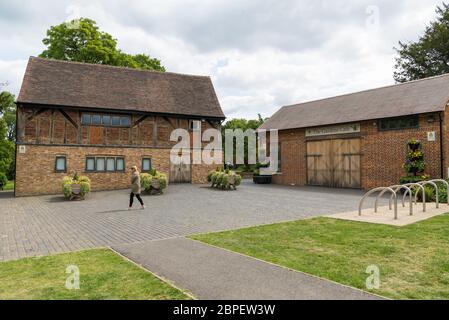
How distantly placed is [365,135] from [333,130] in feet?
7.88

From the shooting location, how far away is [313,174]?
23.0 m

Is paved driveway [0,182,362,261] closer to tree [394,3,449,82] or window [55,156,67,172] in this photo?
window [55,156,67,172]

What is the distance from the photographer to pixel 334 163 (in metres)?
21.6

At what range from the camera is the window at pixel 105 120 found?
20766mm

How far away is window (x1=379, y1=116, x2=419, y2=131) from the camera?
57.1 ft

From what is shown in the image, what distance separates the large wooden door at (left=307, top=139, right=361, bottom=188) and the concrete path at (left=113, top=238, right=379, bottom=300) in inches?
644

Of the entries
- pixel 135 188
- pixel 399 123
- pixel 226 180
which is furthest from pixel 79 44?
pixel 399 123

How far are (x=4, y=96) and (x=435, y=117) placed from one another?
2955cm

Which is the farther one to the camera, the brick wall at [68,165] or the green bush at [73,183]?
the brick wall at [68,165]

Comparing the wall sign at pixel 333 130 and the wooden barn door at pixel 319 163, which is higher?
the wall sign at pixel 333 130

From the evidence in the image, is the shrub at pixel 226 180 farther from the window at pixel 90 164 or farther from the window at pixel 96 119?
the window at pixel 96 119

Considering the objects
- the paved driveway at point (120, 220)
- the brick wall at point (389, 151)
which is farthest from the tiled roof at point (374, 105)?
the paved driveway at point (120, 220)

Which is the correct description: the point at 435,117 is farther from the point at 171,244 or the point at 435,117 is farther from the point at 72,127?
the point at 72,127

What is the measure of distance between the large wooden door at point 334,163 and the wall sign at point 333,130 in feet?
1.81
